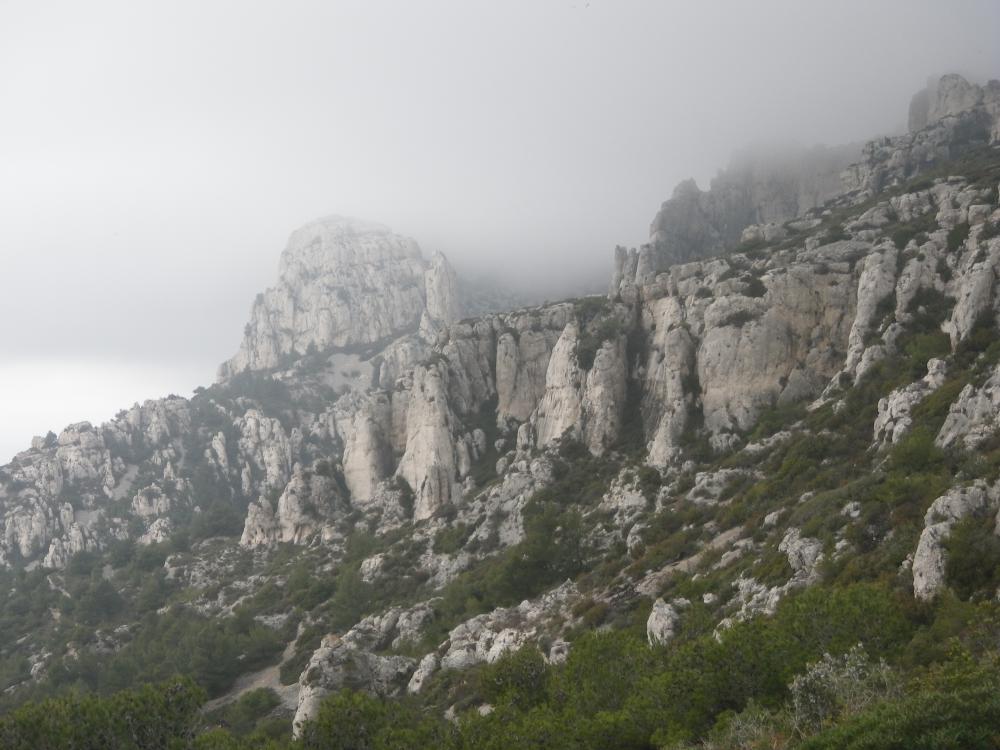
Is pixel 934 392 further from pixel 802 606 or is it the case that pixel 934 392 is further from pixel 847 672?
pixel 847 672

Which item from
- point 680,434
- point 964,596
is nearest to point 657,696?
point 964,596

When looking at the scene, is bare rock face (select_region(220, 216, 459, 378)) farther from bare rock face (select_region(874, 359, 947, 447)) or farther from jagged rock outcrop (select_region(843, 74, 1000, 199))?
bare rock face (select_region(874, 359, 947, 447))

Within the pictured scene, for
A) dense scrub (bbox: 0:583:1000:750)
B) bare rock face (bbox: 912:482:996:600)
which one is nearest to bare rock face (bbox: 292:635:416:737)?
dense scrub (bbox: 0:583:1000:750)

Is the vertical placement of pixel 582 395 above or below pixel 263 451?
above

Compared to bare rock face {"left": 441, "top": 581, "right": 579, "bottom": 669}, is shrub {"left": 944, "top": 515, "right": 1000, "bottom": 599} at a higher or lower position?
higher

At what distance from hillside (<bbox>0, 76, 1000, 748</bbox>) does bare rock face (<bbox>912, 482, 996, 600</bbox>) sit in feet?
0.41

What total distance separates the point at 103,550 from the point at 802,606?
130 metres

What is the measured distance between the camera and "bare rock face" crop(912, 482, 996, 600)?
73.5ft

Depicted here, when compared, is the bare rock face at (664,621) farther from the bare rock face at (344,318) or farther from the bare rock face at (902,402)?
the bare rock face at (344,318)

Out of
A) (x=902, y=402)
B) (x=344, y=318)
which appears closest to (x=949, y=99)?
(x=902, y=402)

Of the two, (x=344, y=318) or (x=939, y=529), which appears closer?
(x=939, y=529)

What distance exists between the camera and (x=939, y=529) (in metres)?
23.4

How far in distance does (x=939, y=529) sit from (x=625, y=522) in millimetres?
35664

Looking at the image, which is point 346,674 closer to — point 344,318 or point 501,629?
point 501,629
